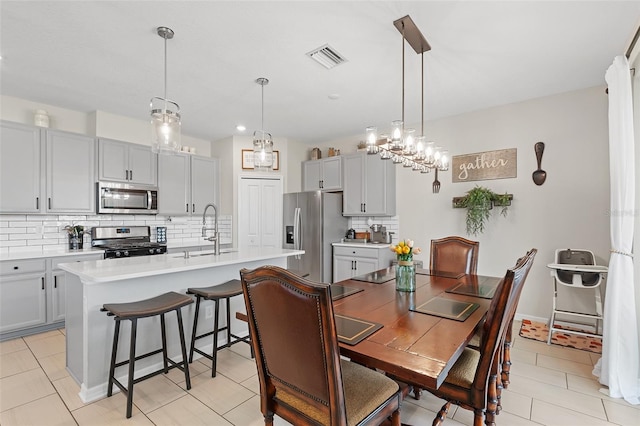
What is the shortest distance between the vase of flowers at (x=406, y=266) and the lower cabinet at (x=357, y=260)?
233cm

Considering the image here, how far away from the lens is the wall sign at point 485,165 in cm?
385

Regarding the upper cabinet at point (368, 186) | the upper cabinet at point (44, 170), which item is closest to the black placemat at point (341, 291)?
the upper cabinet at point (368, 186)

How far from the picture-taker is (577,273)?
3.14 meters

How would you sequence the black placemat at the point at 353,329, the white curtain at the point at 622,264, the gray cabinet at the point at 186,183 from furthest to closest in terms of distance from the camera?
the gray cabinet at the point at 186,183 → the white curtain at the point at 622,264 → the black placemat at the point at 353,329

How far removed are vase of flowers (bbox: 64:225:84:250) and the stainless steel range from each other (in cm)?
13

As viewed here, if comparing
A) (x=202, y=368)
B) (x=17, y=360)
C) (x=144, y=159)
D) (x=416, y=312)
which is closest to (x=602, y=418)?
(x=416, y=312)

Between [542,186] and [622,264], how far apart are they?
5.16 feet

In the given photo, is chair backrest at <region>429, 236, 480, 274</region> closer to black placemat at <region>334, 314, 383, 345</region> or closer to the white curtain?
the white curtain

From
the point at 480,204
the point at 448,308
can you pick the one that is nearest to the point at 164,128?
the point at 448,308

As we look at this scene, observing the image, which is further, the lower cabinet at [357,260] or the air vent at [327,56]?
the lower cabinet at [357,260]

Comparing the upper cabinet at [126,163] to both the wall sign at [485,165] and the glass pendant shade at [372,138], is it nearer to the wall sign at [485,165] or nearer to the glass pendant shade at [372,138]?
the glass pendant shade at [372,138]

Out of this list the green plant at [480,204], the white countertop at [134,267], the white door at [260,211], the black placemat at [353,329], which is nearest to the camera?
the black placemat at [353,329]

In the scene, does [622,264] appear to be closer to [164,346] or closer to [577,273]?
[577,273]

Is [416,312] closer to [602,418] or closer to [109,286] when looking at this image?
[602,418]
